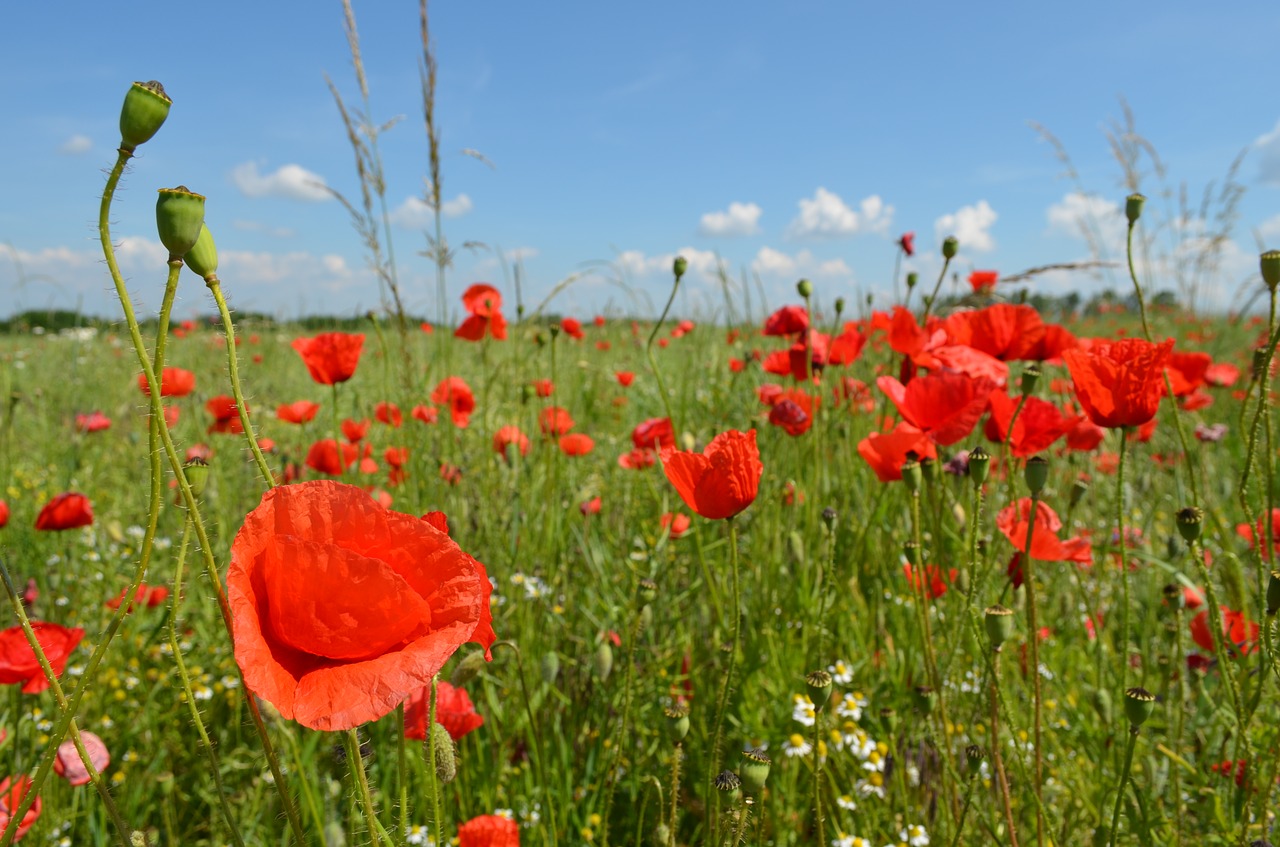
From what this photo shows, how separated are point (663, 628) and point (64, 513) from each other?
1.62 meters

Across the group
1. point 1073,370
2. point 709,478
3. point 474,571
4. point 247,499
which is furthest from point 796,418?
point 247,499

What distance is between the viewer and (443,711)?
1.25 m

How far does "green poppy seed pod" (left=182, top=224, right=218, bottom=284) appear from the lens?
713 millimetres

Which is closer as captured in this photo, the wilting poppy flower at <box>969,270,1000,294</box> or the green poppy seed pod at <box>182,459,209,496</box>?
the green poppy seed pod at <box>182,459,209,496</box>

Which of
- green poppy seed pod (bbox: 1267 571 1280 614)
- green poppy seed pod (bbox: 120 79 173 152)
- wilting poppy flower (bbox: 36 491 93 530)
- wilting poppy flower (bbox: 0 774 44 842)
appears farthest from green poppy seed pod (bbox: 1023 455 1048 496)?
wilting poppy flower (bbox: 36 491 93 530)

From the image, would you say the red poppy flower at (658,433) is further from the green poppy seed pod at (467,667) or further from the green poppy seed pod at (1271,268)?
the green poppy seed pod at (1271,268)

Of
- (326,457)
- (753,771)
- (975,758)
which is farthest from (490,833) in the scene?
(326,457)

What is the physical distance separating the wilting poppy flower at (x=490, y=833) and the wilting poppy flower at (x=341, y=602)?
0.55 metres

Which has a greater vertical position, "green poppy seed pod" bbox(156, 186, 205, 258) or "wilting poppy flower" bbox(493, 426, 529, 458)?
"green poppy seed pod" bbox(156, 186, 205, 258)

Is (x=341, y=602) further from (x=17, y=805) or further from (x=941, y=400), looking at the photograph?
(x=941, y=400)

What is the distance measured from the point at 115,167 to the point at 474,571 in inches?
16.9

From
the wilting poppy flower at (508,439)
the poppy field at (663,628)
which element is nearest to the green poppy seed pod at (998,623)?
the poppy field at (663,628)

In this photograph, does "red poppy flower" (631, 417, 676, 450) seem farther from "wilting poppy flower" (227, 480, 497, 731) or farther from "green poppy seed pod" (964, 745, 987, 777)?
"wilting poppy flower" (227, 480, 497, 731)

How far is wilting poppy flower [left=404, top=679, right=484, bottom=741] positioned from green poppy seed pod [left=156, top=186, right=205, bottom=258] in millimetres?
685
